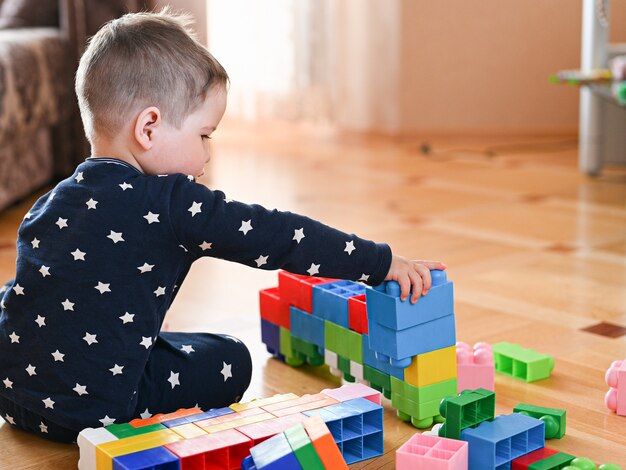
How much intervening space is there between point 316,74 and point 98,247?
9.55 ft

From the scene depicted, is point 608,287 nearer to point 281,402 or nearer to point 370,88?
point 281,402

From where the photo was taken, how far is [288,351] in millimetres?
1171

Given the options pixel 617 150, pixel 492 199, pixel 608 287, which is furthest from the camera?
pixel 617 150

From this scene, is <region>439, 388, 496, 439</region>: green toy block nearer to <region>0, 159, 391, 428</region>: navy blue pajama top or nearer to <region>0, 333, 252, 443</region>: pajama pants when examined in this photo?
<region>0, 159, 391, 428</region>: navy blue pajama top

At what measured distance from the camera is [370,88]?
12.0 ft

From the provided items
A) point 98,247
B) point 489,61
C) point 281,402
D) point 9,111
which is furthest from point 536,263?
point 489,61

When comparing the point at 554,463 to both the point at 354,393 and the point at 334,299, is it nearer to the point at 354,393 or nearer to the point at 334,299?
the point at 354,393

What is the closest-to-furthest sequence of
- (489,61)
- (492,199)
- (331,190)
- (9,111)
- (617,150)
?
(9,111)
(492,199)
(331,190)
(617,150)
(489,61)

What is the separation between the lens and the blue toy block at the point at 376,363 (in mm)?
981

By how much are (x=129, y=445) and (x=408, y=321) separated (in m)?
0.30

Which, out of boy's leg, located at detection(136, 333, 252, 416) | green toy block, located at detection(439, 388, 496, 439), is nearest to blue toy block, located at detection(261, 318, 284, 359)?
boy's leg, located at detection(136, 333, 252, 416)

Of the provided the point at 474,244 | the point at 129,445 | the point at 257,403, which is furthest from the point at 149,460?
the point at 474,244

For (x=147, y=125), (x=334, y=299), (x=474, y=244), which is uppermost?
(x=147, y=125)

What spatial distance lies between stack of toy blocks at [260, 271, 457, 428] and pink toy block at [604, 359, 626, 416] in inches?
7.1
